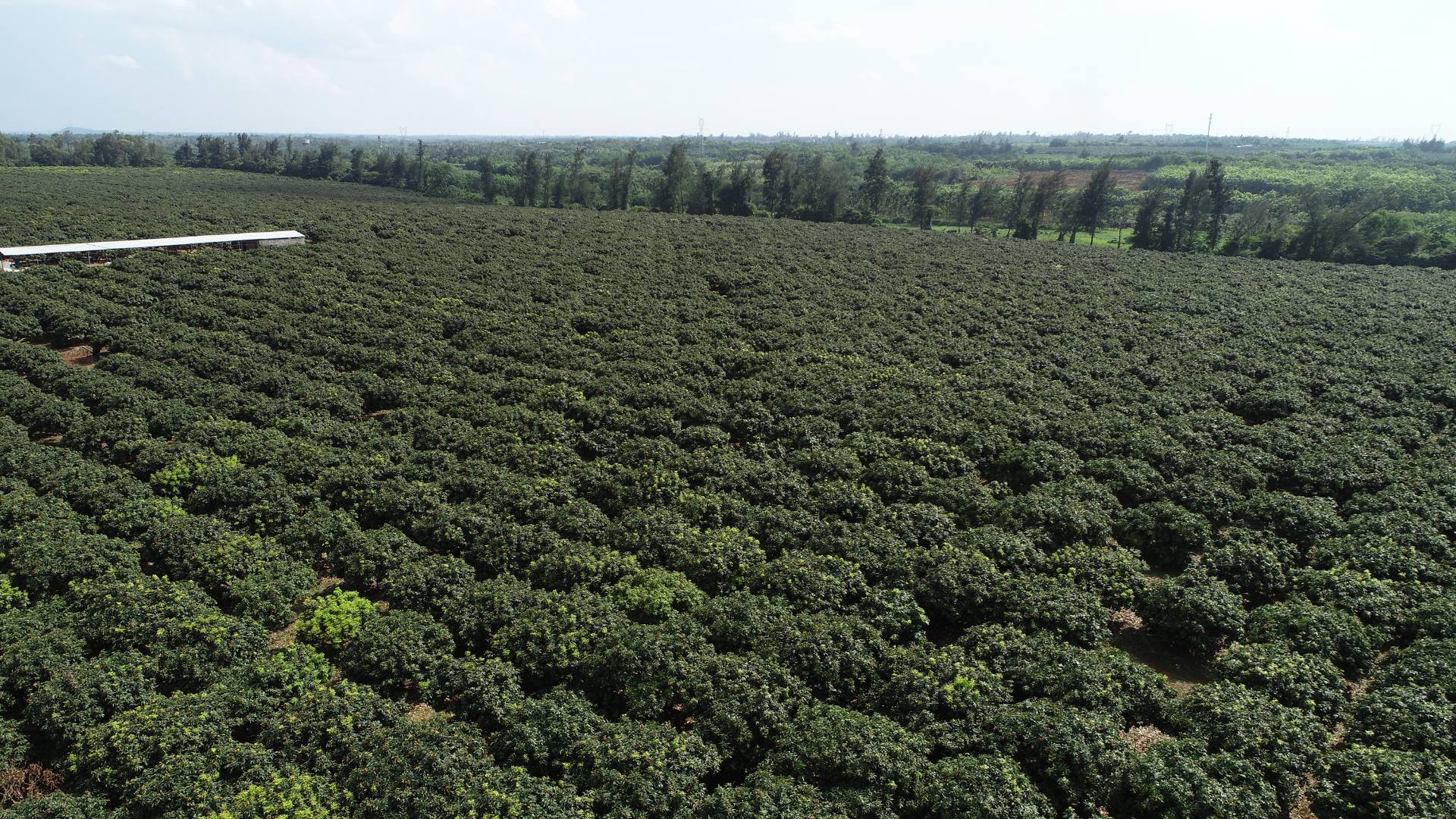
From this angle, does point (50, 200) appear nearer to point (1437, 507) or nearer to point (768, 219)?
point (768, 219)

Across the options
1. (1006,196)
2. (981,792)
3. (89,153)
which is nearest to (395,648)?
(981,792)

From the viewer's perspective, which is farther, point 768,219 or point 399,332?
point 768,219

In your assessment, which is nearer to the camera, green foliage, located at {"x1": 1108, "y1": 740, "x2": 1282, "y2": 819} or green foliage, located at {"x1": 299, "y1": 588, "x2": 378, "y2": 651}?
green foliage, located at {"x1": 1108, "y1": 740, "x2": 1282, "y2": 819}

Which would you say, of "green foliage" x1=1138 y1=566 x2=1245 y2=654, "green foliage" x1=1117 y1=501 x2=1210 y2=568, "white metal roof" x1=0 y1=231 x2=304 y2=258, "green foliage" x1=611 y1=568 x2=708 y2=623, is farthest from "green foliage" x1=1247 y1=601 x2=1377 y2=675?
"white metal roof" x1=0 y1=231 x2=304 y2=258

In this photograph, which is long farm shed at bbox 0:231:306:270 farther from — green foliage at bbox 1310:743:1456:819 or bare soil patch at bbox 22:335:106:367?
green foliage at bbox 1310:743:1456:819

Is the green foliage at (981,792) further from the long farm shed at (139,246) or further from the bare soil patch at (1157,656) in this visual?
the long farm shed at (139,246)

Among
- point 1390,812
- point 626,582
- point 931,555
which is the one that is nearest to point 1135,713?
point 1390,812

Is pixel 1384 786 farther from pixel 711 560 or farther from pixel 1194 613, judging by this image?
pixel 711 560

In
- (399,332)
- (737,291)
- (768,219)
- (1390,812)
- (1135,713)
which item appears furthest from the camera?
(768,219)

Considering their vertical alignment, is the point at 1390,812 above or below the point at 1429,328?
below
